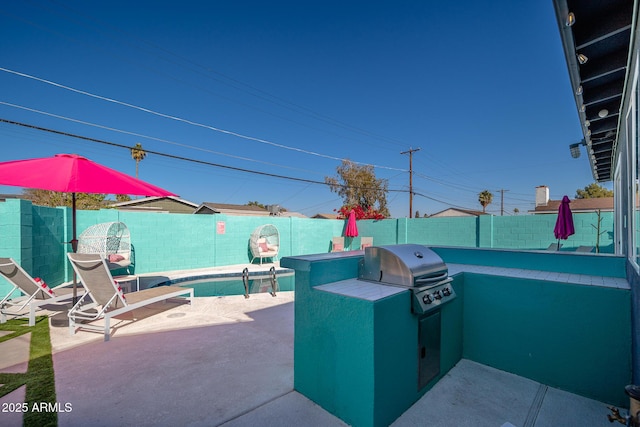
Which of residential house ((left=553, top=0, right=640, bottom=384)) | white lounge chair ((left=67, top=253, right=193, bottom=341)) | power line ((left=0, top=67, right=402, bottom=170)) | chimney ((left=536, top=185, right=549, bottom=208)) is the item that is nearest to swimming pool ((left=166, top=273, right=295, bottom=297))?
white lounge chair ((left=67, top=253, right=193, bottom=341))

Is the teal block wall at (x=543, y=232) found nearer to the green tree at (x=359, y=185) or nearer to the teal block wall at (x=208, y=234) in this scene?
the teal block wall at (x=208, y=234)

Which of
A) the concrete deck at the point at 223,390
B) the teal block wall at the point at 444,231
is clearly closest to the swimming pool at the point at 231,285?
the concrete deck at the point at 223,390

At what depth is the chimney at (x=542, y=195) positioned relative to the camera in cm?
2314

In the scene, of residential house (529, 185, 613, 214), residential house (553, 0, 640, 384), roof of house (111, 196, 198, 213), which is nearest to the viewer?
residential house (553, 0, 640, 384)

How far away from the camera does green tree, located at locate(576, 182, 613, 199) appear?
115 feet

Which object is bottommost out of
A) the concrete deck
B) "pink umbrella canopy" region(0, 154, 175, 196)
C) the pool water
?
the pool water

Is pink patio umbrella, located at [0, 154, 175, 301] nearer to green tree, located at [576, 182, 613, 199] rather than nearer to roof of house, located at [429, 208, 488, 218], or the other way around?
roof of house, located at [429, 208, 488, 218]

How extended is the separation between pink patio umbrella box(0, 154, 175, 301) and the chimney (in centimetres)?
2804

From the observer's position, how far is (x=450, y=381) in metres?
2.67

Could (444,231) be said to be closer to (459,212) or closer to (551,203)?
(551,203)

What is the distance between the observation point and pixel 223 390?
249 centimetres

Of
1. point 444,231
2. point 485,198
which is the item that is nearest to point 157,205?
point 444,231

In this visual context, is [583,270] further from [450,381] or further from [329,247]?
[329,247]

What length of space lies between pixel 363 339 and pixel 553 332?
1965 millimetres
